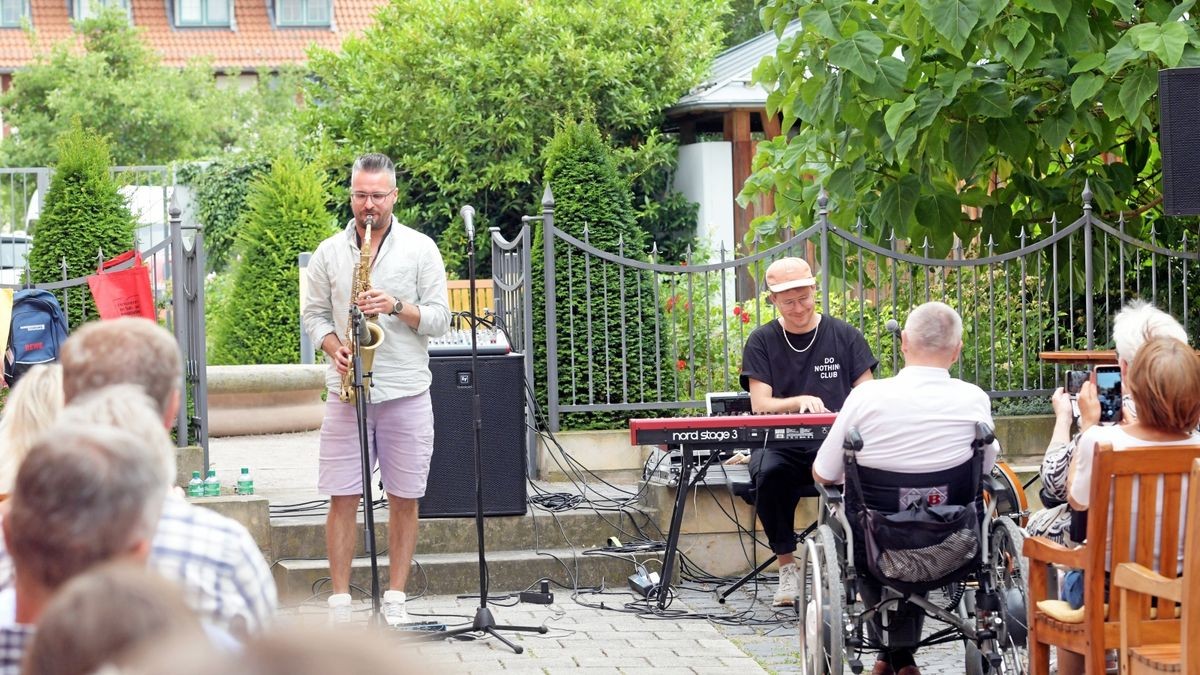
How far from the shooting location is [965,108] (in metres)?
8.37

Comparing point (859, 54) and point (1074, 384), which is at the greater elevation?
point (859, 54)

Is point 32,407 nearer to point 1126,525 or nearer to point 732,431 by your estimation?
point 1126,525

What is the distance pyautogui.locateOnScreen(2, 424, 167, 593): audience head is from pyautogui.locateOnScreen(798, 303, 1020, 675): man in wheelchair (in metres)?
3.10

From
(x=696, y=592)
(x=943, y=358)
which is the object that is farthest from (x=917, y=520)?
(x=696, y=592)

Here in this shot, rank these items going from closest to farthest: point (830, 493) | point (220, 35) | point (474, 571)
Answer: point (830, 493)
point (474, 571)
point (220, 35)

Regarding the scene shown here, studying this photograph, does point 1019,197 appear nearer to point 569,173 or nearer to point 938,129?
point 938,129

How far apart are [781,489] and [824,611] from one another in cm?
191

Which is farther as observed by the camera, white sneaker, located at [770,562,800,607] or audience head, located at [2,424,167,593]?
white sneaker, located at [770,562,800,607]

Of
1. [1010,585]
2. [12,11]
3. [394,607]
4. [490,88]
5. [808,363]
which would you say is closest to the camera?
[1010,585]

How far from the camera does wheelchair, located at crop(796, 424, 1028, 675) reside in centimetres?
506

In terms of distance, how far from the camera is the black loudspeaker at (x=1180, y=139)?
23.2ft

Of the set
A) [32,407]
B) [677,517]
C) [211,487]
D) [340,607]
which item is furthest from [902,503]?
[211,487]

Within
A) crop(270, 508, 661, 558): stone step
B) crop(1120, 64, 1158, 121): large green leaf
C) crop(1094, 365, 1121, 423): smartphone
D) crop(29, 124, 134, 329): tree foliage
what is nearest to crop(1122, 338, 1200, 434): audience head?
crop(1094, 365, 1121, 423): smartphone

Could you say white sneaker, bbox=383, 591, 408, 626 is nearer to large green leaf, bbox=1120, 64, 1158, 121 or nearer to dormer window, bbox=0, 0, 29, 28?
large green leaf, bbox=1120, 64, 1158, 121
